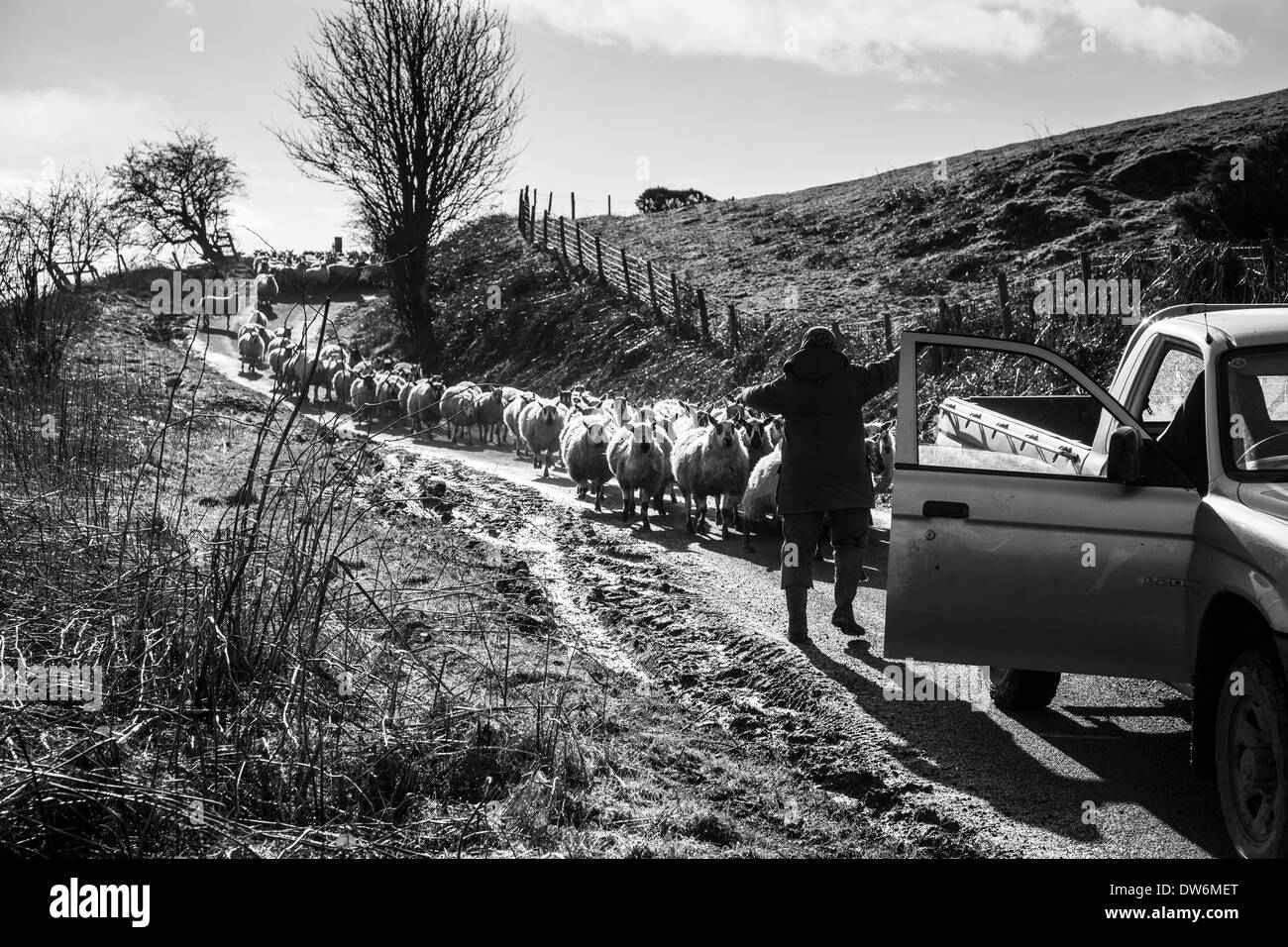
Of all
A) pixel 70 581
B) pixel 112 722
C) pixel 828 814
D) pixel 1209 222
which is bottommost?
pixel 828 814

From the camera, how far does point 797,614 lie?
27.6 feet

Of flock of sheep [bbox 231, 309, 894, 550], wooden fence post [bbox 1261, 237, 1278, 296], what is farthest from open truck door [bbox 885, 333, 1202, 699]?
wooden fence post [bbox 1261, 237, 1278, 296]

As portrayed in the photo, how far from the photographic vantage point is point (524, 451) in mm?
23438

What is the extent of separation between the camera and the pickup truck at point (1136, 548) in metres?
4.95

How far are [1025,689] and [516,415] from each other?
56.0 feet

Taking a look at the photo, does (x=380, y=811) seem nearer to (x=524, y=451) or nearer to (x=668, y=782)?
(x=668, y=782)

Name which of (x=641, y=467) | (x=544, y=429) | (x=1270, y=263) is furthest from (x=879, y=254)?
(x=641, y=467)

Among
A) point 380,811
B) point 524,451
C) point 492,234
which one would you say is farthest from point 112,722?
point 492,234

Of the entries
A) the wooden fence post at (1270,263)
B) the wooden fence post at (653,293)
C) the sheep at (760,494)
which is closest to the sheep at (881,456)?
the sheep at (760,494)

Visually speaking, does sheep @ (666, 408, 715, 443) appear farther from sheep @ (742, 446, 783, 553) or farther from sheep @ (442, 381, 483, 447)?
sheep @ (442, 381, 483, 447)

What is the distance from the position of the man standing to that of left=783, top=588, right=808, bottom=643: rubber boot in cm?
20

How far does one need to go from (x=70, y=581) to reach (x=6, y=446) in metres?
3.06

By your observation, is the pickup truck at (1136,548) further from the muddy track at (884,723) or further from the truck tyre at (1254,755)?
the muddy track at (884,723)

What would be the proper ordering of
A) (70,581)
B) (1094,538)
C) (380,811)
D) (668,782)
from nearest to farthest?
(380,811), (1094,538), (668,782), (70,581)
